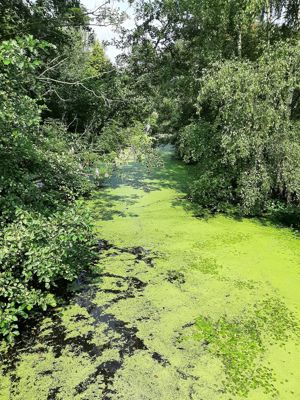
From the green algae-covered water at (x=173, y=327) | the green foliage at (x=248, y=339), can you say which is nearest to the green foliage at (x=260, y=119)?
the green algae-covered water at (x=173, y=327)

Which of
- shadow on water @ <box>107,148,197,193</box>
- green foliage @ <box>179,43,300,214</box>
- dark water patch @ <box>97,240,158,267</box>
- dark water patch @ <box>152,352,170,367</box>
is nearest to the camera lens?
dark water patch @ <box>152,352,170,367</box>

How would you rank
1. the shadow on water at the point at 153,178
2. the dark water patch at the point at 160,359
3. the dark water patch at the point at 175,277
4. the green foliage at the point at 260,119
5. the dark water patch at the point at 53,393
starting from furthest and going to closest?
the shadow on water at the point at 153,178 < the green foliage at the point at 260,119 < the dark water patch at the point at 175,277 < the dark water patch at the point at 160,359 < the dark water patch at the point at 53,393

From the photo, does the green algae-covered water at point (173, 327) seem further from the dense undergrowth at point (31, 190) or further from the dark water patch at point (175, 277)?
the dense undergrowth at point (31, 190)

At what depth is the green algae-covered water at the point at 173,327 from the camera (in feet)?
8.38

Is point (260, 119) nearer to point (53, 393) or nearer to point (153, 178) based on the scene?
point (53, 393)

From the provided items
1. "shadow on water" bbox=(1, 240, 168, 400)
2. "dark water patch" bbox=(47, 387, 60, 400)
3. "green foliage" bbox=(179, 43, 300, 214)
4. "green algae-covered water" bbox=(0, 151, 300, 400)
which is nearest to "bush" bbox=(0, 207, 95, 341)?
"shadow on water" bbox=(1, 240, 168, 400)

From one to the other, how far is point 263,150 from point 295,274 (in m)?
2.53

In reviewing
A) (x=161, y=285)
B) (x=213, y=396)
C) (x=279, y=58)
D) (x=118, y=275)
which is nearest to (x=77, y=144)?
(x=118, y=275)

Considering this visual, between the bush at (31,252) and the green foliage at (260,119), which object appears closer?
the bush at (31,252)

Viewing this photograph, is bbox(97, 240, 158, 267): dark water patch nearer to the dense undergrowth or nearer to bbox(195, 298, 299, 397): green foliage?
A: the dense undergrowth

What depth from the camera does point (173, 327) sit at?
10.6 feet

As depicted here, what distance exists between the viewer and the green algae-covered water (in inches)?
101

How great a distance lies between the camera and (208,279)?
4.12 m

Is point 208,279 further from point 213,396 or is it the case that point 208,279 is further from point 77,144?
point 77,144
